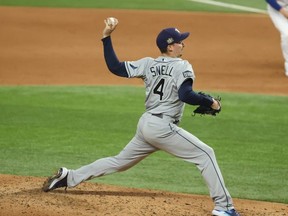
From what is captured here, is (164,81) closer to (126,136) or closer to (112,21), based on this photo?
(112,21)

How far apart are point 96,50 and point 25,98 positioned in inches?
191

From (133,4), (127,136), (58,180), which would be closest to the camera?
(58,180)

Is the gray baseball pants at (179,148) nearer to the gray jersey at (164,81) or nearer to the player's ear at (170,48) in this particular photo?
the gray jersey at (164,81)

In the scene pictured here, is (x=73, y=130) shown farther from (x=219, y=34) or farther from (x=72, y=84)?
(x=219, y=34)

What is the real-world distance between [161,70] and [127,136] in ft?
11.9

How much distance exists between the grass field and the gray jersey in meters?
1.43

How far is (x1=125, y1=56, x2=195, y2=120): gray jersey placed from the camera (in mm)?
7688

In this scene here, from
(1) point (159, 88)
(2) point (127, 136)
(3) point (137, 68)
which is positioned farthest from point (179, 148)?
(2) point (127, 136)

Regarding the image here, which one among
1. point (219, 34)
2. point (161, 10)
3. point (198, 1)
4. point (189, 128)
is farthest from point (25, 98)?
point (198, 1)

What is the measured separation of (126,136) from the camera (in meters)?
11.3

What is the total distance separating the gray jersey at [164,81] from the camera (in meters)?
7.69

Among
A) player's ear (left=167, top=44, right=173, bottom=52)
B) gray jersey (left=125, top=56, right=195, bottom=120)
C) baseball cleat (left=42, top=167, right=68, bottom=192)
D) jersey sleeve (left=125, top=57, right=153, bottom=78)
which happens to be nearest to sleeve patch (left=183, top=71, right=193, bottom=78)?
gray jersey (left=125, top=56, right=195, bottom=120)

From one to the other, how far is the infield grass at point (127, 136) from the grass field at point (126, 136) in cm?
1

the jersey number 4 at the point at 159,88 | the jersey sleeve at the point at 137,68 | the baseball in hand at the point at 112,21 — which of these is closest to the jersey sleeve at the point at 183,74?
the jersey number 4 at the point at 159,88
